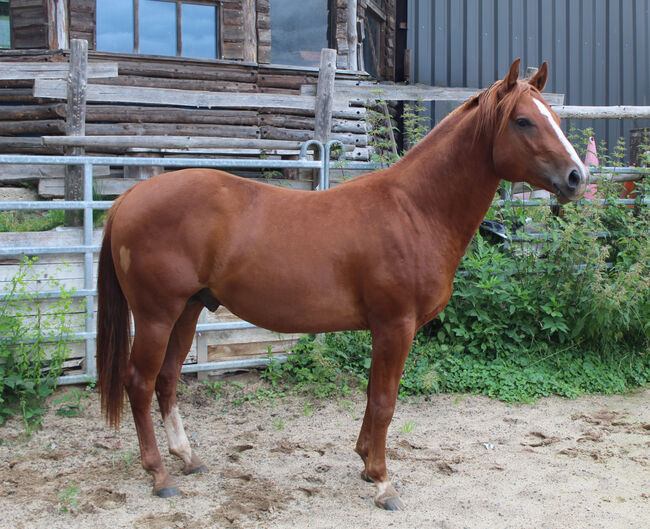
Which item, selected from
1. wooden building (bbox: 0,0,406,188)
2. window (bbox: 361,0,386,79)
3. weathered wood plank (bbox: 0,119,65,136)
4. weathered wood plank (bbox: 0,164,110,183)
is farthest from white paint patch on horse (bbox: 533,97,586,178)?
window (bbox: 361,0,386,79)

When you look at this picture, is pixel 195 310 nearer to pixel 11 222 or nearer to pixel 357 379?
pixel 357 379

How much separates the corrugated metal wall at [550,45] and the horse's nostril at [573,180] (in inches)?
306

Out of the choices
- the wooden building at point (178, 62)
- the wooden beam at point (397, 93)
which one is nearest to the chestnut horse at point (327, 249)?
the wooden beam at point (397, 93)

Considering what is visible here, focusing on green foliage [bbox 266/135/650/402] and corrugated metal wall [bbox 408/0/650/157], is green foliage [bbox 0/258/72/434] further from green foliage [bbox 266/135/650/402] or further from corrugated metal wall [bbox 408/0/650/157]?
corrugated metal wall [bbox 408/0/650/157]

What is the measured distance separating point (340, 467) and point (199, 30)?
7657mm

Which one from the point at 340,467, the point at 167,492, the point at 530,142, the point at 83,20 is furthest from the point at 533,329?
the point at 83,20

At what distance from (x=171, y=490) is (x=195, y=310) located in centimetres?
97

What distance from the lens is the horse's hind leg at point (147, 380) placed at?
2.96m

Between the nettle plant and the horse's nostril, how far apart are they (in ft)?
10.7

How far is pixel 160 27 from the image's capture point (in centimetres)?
879

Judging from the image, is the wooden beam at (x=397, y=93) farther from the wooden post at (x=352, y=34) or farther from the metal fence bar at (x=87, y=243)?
the wooden post at (x=352, y=34)

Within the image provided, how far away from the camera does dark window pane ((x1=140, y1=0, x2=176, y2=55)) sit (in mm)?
8688

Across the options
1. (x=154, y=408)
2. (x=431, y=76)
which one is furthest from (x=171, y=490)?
(x=431, y=76)

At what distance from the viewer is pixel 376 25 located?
12.0 m
